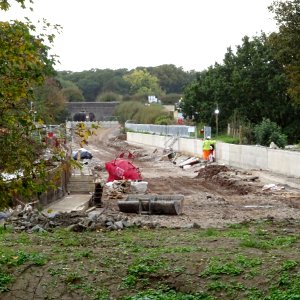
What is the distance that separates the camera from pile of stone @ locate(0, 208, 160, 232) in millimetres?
16609

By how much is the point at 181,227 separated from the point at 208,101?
193 feet

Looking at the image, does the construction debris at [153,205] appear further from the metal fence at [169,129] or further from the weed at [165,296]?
the metal fence at [169,129]

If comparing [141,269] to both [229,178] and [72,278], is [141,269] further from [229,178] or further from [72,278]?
[229,178]

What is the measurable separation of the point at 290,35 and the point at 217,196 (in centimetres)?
1198

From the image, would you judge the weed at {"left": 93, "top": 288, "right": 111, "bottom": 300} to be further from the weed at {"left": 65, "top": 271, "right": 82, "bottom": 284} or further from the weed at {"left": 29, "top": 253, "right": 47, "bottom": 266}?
the weed at {"left": 29, "top": 253, "right": 47, "bottom": 266}

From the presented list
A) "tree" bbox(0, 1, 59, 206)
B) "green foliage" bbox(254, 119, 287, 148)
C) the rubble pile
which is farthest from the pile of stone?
"green foliage" bbox(254, 119, 287, 148)

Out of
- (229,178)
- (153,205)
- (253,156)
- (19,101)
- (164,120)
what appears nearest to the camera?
(19,101)

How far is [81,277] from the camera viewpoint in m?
10.2

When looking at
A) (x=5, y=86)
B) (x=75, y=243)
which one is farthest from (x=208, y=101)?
(x=5, y=86)

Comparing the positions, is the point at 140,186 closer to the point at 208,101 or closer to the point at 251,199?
the point at 251,199

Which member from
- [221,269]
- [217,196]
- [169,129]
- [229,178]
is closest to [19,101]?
[221,269]

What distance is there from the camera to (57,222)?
17812 millimetres

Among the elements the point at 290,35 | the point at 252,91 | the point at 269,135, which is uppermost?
the point at 290,35

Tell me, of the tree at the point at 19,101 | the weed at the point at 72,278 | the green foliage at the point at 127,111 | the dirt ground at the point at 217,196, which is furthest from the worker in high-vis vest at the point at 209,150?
the green foliage at the point at 127,111
